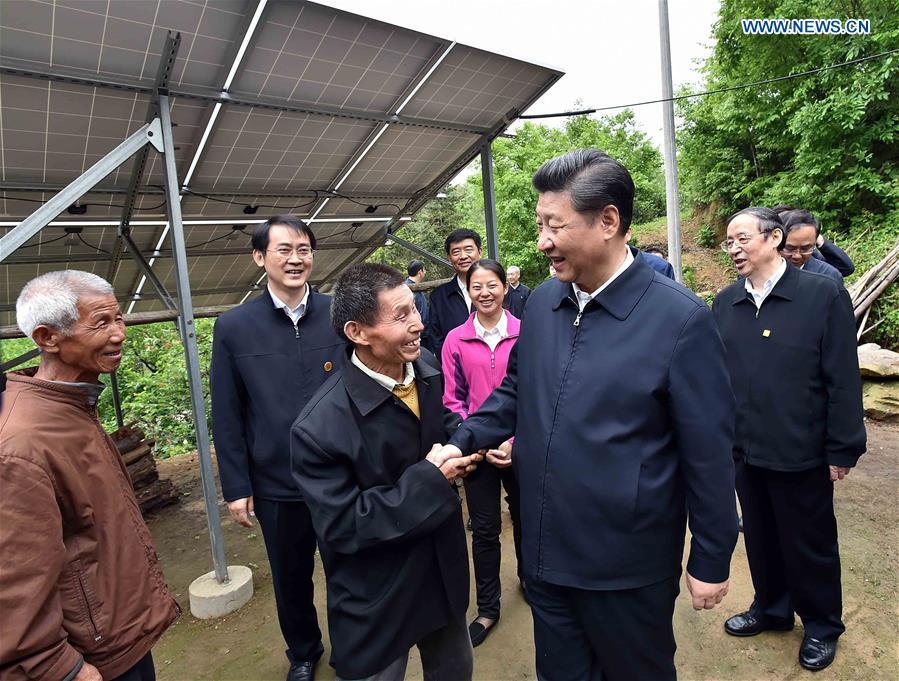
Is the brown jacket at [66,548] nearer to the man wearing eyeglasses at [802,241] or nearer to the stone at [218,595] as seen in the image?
the stone at [218,595]

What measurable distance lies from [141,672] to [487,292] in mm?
2350

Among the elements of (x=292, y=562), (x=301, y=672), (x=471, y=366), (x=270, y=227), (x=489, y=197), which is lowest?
(x=301, y=672)

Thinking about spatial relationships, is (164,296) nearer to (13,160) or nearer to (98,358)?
(13,160)

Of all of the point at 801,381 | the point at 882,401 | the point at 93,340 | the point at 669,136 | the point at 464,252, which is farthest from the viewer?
the point at 669,136

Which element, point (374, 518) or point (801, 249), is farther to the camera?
point (801, 249)

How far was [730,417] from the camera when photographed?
5.24 ft

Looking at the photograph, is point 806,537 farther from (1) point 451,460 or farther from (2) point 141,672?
(2) point 141,672

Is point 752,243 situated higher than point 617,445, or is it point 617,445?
point 752,243

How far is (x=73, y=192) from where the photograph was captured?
110 inches

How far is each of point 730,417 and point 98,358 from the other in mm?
2058

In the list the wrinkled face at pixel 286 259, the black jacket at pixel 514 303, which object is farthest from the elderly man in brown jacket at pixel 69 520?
the black jacket at pixel 514 303

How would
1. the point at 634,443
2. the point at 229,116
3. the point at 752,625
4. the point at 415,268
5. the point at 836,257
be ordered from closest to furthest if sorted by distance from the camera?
the point at 634,443
the point at 752,625
the point at 229,116
the point at 836,257
the point at 415,268

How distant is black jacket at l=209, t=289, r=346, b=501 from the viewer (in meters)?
2.54

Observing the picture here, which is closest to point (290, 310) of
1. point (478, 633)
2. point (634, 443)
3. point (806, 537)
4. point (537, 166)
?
point (634, 443)
